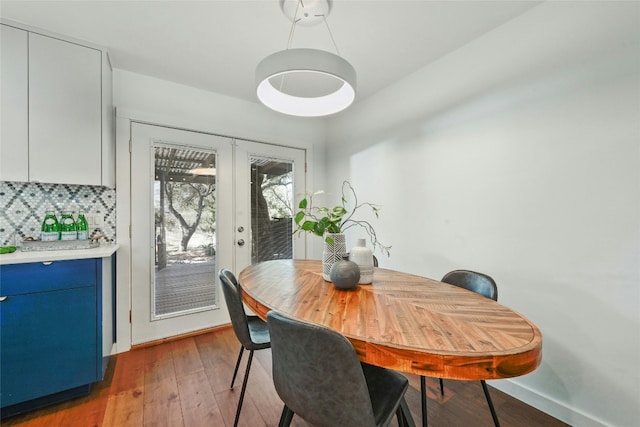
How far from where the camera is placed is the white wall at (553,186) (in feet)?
4.69

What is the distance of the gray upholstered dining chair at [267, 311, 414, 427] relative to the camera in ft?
2.79

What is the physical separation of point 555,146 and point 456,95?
830 millimetres

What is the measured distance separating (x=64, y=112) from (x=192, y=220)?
1250 millimetres

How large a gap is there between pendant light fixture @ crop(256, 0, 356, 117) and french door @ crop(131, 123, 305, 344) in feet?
3.33

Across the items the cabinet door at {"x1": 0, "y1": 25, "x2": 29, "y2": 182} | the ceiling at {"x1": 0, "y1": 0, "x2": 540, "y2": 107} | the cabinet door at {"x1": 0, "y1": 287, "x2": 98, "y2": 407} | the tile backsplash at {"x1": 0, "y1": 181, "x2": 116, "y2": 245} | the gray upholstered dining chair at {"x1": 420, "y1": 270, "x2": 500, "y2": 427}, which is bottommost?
the cabinet door at {"x1": 0, "y1": 287, "x2": 98, "y2": 407}

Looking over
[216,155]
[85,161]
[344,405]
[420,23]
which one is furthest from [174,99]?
[344,405]

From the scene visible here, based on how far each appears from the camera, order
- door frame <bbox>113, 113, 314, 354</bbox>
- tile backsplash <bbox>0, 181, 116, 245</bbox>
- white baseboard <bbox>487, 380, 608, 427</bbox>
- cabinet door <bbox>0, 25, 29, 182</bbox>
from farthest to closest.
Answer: door frame <bbox>113, 113, 314, 354</bbox>
tile backsplash <bbox>0, 181, 116, 245</bbox>
cabinet door <bbox>0, 25, 29, 182</bbox>
white baseboard <bbox>487, 380, 608, 427</bbox>

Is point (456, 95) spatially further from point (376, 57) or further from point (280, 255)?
point (280, 255)

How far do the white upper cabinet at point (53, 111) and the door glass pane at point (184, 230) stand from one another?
52 cm

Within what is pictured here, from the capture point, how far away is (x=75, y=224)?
2.16 meters

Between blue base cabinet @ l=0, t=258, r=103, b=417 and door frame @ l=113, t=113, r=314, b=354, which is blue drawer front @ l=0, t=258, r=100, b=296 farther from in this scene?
door frame @ l=113, t=113, r=314, b=354

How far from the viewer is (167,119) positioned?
8.55 ft

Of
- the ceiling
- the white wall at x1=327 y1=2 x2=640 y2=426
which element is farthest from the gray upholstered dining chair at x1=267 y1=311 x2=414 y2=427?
the ceiling

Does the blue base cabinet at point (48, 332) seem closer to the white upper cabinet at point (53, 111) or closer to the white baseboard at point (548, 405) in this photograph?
the white upper cabinet at point (53, 111)
